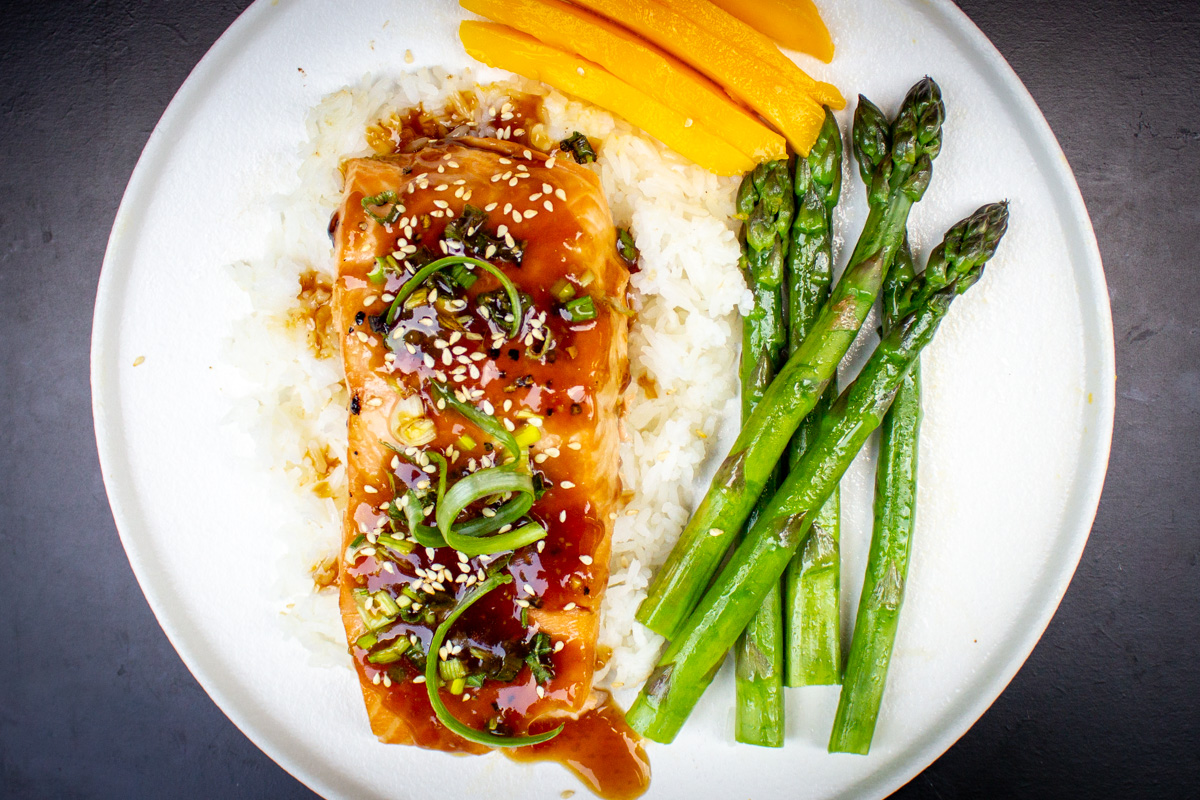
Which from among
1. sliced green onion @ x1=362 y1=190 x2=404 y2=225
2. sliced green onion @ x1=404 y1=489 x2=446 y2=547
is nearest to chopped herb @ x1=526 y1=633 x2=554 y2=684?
sliced green onion @ x1=404 y1=489 x2=446 y2=547

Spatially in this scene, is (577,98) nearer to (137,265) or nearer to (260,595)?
(137,265)

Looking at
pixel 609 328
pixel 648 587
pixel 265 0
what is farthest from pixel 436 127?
pixel 648 587

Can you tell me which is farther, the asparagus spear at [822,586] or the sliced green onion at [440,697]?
the asparagus spear at [822,586]

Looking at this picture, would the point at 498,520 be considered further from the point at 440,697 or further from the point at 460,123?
the point at 460,123

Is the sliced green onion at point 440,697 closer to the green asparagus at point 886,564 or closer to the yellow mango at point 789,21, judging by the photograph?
the green asparagus at point 886,564

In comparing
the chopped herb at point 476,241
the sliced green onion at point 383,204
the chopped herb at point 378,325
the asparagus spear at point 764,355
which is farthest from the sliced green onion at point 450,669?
the sliced green onion at point 383,204

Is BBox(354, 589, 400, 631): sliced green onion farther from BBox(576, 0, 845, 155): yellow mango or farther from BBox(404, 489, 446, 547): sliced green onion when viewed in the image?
BBox(576, 0, 845, 155): yellow mango

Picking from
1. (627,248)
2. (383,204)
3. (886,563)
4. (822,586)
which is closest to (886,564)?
(886,563)
